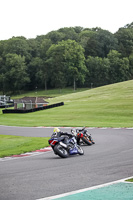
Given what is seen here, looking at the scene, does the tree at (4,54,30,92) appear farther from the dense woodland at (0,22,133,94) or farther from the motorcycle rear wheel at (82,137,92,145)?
the motorcycle rear wheel at (82,137,92,145)

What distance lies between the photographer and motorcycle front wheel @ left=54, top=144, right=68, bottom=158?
Answer: 16094 mm

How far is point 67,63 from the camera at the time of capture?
141 m

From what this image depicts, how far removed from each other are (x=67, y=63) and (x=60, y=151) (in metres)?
126

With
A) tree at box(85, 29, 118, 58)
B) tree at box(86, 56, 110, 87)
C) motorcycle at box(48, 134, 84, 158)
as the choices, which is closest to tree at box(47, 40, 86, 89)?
tree at box(86, 56, 110, 87)

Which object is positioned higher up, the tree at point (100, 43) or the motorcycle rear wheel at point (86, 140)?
the tree at point (100, 43)

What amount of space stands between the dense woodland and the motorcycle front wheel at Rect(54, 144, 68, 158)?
401 feet

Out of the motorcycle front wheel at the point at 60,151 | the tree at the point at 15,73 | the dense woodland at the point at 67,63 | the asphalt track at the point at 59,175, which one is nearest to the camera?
the asphalt track at the point at 59,175

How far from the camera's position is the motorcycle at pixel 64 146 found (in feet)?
53.0

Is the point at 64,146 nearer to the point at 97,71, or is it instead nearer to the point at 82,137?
the point at 82,137

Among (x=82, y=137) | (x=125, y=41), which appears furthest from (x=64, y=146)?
(x=125, y=41)

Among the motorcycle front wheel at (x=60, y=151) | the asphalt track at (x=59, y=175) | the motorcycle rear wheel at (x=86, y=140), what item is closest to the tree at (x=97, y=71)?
the motorcycle rear wheel at (x=86, y=140)

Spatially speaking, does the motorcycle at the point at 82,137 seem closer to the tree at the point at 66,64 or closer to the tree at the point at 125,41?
the tree at the point at 66,64

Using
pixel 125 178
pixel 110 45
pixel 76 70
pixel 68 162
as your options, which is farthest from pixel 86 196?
pixel 110 45

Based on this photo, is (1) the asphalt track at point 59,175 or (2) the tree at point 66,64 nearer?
(1) the asphalt track at point 59,175
